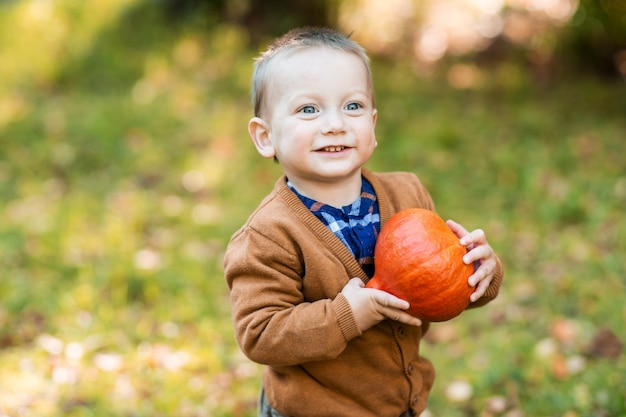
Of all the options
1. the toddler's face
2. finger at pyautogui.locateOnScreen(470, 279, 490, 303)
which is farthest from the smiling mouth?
finger at pyautogui.locateOnScreen(470, 279, 490, 303)

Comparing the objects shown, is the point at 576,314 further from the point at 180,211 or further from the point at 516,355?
the point at 180,211

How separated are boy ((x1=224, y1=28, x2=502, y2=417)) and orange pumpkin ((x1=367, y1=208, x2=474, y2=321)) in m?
0.04

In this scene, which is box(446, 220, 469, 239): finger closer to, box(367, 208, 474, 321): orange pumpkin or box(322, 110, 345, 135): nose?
box(367, 208, 474, 321): orange pumpkin

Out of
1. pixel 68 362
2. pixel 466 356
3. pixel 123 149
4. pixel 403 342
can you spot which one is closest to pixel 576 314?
pixel 466 356

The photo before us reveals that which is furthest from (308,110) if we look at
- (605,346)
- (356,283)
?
(605,346)

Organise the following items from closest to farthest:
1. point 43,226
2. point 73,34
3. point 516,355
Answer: point 516,355, point 43,226, point 73,34

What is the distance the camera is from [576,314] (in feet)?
12.7

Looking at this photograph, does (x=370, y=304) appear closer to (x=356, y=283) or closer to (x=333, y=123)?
(x=356, y=283)

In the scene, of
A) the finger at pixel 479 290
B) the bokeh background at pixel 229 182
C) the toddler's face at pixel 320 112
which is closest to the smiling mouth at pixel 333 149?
the toddler's face at pixel 320 112

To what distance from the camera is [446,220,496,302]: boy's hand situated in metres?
1.86

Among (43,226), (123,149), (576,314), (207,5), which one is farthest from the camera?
(207,5)

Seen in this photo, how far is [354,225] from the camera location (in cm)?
195

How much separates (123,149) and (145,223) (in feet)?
4.37

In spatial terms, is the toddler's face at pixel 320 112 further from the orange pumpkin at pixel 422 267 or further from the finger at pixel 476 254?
the finger at pixel 476 254
